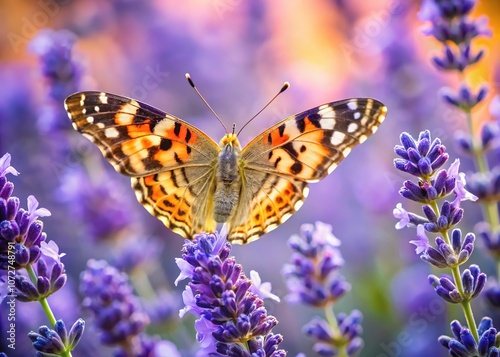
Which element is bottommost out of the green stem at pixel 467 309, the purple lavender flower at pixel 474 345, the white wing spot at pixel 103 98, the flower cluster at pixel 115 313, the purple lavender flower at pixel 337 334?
the purple lavender flower at pixel 474 345

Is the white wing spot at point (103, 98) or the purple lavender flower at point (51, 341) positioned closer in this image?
the purple lavender flower at point (51, 341)

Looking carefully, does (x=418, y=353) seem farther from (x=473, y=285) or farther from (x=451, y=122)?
(x=451, y=122)

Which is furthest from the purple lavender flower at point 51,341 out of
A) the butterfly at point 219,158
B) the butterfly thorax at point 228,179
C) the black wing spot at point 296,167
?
the black wing spot at point 296,167

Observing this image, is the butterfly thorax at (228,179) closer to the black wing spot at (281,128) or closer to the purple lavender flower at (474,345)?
the black wing spot at (281,128)

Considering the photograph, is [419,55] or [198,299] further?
[419,55]

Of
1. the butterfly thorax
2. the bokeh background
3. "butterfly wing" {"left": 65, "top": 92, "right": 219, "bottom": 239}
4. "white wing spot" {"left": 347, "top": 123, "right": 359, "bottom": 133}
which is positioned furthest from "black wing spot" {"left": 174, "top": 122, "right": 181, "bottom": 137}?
the bokeh background

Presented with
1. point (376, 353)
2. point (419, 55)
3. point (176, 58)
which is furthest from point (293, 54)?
point (376, 353)

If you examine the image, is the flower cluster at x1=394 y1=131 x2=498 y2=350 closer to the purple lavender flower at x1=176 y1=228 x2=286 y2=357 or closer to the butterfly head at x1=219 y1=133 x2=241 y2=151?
the purple lavender flower at x1=176 y1=228 x2=286 y2=357

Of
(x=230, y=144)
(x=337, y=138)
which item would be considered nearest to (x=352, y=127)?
(x=337, y=138)
